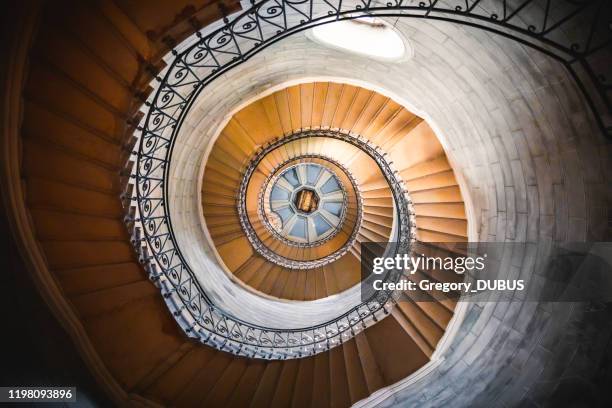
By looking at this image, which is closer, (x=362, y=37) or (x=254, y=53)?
(x=254, y=53)

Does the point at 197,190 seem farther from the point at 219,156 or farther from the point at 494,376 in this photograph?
the point at 494,376

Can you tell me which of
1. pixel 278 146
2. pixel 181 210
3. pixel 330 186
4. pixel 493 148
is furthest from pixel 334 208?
pixel 493 148

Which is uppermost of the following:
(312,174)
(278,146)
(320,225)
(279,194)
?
(312,174)

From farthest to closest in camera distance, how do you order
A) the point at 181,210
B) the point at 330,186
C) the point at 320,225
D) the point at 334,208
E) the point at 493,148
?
1. the point at 320,225
2. the point at 334,208
3. the point at 330,186
4. the point at 181,210
5. the point at 493,148

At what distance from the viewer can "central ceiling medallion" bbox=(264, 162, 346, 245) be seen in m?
18.4

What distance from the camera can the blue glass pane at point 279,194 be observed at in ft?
62.5

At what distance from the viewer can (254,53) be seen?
4.07 meters

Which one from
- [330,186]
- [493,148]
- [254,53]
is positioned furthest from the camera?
[330,186]

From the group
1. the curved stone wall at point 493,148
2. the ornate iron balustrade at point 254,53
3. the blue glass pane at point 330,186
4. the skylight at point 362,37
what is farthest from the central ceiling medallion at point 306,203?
the skylight at point 362,37

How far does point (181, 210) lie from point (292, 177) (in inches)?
439

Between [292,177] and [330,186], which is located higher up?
A: [292,177]

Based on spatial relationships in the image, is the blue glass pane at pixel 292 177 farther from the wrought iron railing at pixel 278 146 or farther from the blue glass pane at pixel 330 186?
the wrought iron railing at pixel 278 146

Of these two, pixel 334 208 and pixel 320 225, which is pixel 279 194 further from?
pixel 334 208

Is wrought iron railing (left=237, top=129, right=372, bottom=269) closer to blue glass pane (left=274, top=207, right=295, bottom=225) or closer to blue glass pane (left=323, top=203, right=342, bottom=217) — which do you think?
blue glass pane (left=323, top=203, right=342, bottom=217)
